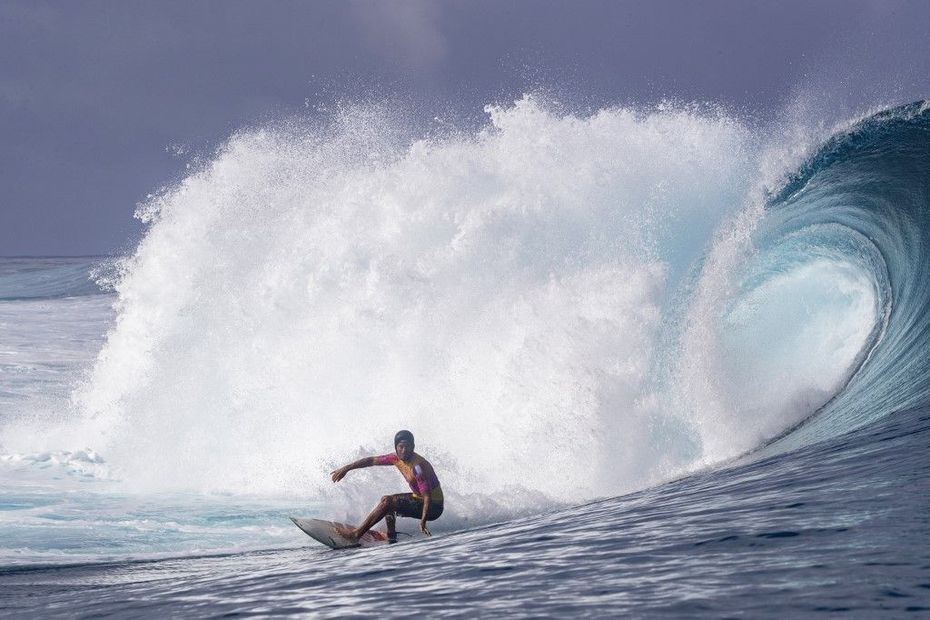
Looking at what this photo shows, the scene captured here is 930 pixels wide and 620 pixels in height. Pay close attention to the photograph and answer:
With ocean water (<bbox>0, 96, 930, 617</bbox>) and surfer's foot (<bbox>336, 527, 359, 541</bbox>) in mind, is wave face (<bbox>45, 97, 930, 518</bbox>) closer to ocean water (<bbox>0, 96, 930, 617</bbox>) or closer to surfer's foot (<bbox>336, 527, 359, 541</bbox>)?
ocean water (<bbox>0, 96, 930, 617</bbox>)

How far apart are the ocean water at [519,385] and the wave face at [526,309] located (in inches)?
1.9

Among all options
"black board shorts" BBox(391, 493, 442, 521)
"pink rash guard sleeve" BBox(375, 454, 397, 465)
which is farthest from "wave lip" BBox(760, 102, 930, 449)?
"pink rash guard sleeve" BBox(375, 454, 397, 465)

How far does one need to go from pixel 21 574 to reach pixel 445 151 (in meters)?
10.3

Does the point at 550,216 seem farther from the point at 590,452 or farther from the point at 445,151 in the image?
the point at 590,452

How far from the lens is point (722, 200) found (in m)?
16.0

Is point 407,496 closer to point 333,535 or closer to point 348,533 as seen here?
point 348,533

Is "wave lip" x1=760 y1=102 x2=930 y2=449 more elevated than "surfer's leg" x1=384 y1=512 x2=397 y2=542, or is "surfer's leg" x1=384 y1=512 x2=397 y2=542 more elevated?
"wave lip" x1=760 y1=102 x2=930 y2=449

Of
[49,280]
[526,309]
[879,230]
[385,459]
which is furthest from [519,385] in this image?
[49,280]

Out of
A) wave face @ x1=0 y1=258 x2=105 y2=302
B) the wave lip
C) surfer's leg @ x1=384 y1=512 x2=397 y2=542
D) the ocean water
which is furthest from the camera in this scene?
wave face @ x1=0 y1=258 x2=105 y2=302

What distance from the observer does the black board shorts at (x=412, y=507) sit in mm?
8250

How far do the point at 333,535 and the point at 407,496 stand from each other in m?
0.68

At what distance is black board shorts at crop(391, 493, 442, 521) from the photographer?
8.25 m

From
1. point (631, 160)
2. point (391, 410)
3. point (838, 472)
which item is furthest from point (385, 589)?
point (631, 160)

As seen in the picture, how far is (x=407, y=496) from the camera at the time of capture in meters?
8.31
